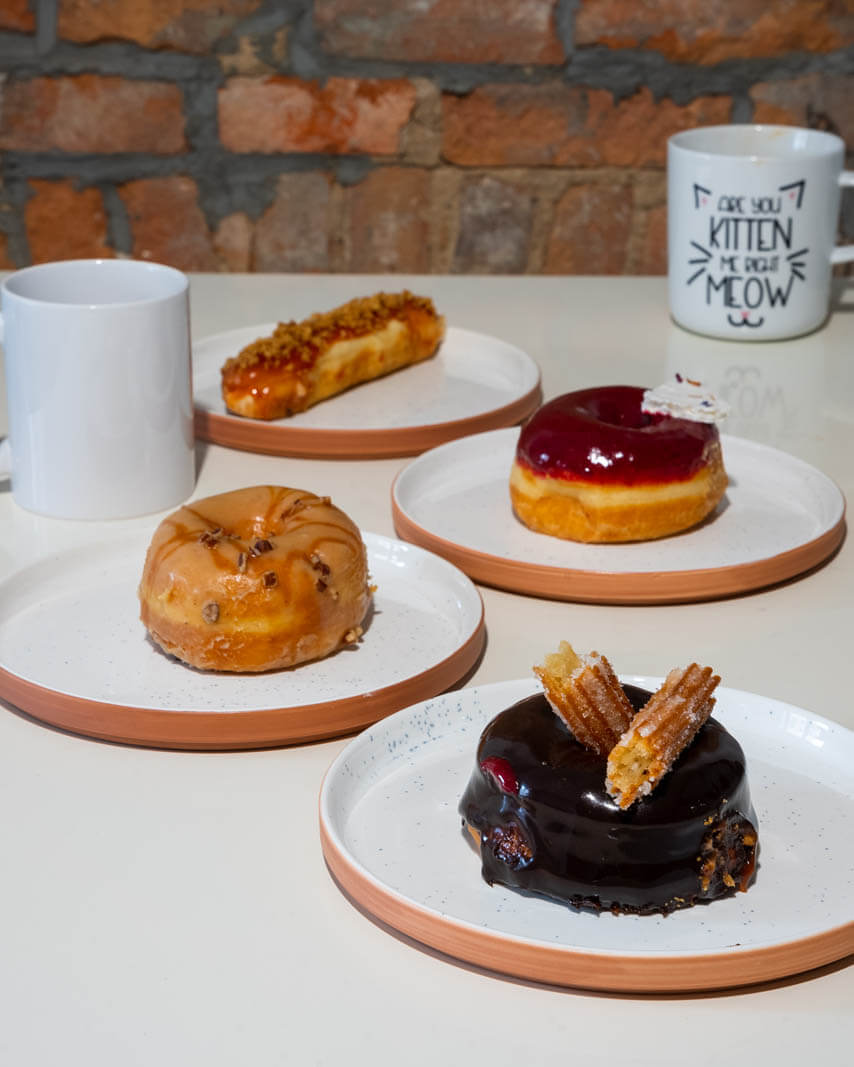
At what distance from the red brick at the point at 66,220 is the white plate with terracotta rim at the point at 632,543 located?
45.3 inches

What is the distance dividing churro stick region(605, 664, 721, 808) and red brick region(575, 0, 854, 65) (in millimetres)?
1570

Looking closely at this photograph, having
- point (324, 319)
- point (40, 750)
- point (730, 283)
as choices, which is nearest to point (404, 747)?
point (40, 750)

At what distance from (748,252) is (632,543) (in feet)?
1.76

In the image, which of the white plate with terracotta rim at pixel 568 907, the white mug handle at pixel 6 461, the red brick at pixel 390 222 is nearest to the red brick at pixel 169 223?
the red brick at pixel 390 222

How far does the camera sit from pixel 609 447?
1038mm

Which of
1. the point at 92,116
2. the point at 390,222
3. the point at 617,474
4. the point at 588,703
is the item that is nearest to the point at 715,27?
the point at 390,222

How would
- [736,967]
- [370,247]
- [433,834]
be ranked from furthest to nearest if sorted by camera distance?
[370,247]
[433,834]
[736,967]

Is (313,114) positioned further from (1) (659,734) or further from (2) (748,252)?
(1) (659,734)

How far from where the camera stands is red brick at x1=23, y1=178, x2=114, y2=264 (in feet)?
6.96

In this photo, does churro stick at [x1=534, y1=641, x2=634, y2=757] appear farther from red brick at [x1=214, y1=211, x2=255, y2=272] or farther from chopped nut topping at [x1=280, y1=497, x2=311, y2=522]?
red brick at [x1=214, y1=211, x2=255, y2=272]

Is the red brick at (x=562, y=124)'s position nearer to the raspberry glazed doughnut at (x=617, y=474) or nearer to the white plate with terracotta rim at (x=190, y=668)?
the raspberry glazed doughnut at (x=617, y=474)

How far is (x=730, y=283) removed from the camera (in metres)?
1.48

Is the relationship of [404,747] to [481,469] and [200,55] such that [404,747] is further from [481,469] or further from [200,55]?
[200,55]

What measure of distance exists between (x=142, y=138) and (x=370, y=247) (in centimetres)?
38
